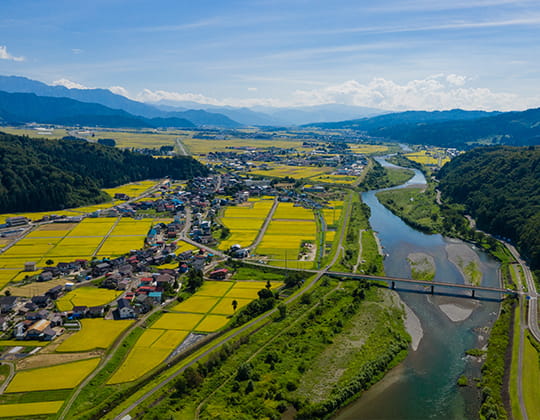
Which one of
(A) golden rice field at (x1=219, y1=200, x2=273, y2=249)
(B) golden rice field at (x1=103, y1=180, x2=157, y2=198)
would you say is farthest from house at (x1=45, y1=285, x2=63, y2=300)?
(B) golden rice field at (x1=103, y1=180, x2=157, y2=198)

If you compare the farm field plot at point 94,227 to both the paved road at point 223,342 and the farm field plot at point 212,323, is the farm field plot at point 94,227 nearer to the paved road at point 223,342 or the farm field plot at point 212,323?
the farm field plot at point 212,323

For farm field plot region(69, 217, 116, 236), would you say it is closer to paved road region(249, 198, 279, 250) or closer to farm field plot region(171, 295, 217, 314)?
paved road region(249, 198, 279, 250)

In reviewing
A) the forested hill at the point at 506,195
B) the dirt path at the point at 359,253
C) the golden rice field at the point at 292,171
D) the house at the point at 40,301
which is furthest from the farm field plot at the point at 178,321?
the golden rice field at the point at 292,171

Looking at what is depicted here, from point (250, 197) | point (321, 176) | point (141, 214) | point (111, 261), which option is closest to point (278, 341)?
point (111, 261)

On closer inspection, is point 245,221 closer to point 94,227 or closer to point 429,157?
point 94,227

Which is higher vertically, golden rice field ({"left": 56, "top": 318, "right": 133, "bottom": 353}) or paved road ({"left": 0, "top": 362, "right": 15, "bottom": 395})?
golden rice field ({"left": 56, "top": 318, "right": 133, "bottom": 353})

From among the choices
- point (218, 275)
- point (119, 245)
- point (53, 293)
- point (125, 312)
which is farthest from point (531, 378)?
point (119, 245)

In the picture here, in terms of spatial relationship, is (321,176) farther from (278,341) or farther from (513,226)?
(278,341)
